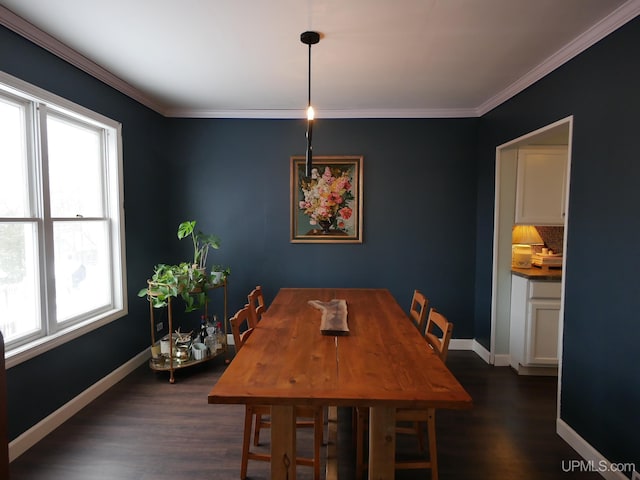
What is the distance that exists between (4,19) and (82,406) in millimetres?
2561

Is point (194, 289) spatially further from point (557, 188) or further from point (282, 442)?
point (557, 188)

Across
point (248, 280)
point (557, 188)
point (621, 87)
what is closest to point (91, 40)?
point (248, 280)

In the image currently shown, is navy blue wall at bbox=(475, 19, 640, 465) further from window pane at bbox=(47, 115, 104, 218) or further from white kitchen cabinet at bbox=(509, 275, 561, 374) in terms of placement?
window pane at bbox=(47, 115, 104, 218)

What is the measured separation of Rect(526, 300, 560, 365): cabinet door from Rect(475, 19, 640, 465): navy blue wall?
810 millimetres

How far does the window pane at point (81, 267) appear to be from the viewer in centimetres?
256

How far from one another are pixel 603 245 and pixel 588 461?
1282 millimetres

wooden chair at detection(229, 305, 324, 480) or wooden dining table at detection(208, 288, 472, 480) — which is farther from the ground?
wooden dining table at detection(208, 288, 472, 480)

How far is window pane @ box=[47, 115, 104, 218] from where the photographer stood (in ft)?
8.16

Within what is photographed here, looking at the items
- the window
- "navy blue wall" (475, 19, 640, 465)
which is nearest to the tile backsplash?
"navy blue wall" (475, 19, 640, 465)

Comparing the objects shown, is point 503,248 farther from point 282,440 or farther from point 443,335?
point 282,440

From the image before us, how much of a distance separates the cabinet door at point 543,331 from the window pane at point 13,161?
13.0 ft

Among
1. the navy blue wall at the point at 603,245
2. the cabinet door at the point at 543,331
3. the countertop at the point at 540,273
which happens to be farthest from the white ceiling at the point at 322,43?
the cabinet door at the point at 543,331

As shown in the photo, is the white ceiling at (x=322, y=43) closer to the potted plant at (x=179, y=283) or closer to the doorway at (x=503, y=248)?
the doorway at (x=503, y=248)

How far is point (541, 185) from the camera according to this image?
3285 millimetres
